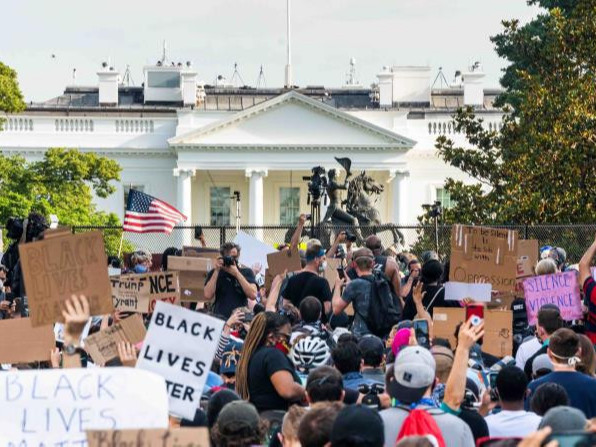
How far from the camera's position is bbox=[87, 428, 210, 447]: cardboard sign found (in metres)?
6.16

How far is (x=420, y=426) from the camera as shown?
7562 millimetres

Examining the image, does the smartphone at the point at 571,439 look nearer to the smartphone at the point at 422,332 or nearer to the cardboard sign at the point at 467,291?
the smartphone at the point at 422,332

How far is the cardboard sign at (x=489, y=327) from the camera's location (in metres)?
11.6

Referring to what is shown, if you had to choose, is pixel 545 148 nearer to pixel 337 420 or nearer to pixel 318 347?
pixel 318 347

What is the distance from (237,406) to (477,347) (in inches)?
190

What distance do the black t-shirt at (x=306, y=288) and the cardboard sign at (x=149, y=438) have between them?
797cm

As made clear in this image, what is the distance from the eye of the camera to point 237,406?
24.5 feet

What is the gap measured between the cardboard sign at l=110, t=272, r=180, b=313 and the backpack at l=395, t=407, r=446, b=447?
15.4 ft

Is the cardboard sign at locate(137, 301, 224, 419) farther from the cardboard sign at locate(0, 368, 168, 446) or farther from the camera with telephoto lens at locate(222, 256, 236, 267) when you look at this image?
the camera with telephoto lens at locate(222, 256, 236, 267)

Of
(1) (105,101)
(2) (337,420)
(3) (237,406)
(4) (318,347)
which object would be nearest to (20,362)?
(4) (318,347)

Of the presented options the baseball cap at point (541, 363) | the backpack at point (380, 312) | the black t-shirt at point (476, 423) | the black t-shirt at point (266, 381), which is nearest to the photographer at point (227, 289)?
the backpack at point (380, 312)

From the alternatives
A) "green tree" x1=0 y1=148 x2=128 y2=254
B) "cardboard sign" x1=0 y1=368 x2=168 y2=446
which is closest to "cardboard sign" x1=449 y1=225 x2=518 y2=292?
"cardboard sign" x1=0 y1=368 x2=168 y2=446

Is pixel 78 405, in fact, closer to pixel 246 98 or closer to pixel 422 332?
pixel 422 332

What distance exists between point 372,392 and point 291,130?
235 ft
